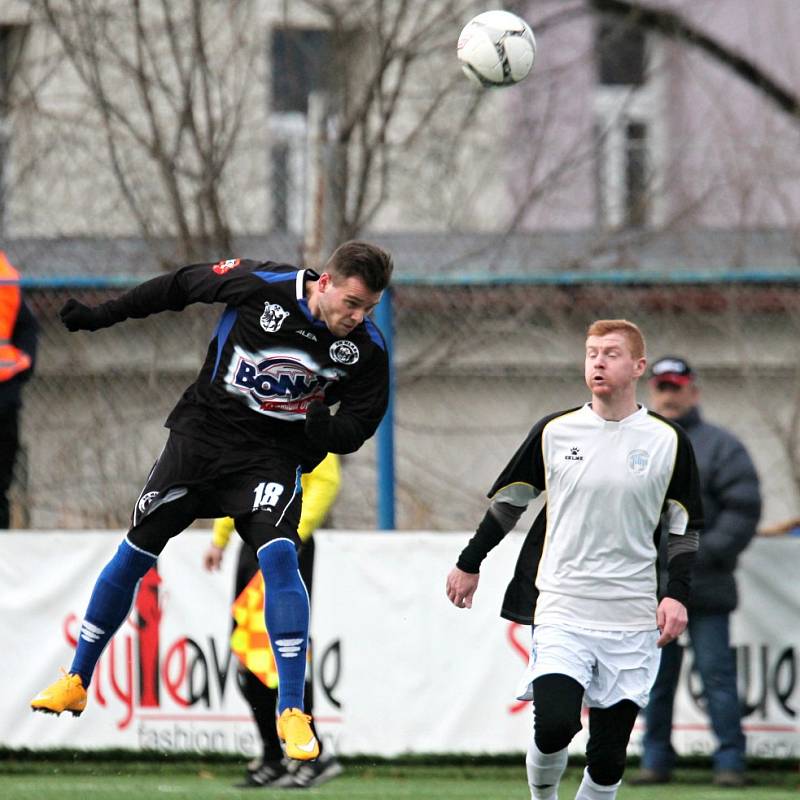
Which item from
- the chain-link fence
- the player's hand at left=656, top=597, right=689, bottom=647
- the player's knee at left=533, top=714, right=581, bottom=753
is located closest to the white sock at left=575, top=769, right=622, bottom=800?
the player's knee at left=533, top=714, right=581, bottom=753

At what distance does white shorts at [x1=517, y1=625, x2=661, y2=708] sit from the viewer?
6.17m

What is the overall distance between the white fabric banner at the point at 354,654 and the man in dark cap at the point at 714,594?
0.34 m

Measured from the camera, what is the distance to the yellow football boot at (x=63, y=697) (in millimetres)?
6547

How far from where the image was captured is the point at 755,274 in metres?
9.38

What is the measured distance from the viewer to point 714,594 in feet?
28.3

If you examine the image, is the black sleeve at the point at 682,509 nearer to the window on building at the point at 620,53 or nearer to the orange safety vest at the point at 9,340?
the orange safety vest at the point at 9,340

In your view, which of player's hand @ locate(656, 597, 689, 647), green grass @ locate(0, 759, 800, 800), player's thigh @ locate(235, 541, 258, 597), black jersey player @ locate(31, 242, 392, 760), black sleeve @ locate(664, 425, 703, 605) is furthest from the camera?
player's thigh @ locate(235, 541, 258, 597)

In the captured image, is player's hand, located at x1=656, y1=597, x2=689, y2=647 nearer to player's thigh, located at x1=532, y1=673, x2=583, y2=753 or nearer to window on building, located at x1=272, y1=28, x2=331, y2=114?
player's thigh, located at x1=532, y1=673, x2=583, y2=753

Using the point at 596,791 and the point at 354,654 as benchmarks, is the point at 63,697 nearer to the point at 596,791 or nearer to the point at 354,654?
the point at 596,791

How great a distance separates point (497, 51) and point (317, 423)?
210 cm

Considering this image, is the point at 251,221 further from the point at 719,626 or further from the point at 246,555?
the point at 719,626

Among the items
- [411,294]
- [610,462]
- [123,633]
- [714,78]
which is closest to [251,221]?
[411,294]

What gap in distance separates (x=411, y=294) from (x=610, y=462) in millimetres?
3508

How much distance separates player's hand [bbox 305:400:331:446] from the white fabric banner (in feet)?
9.14
